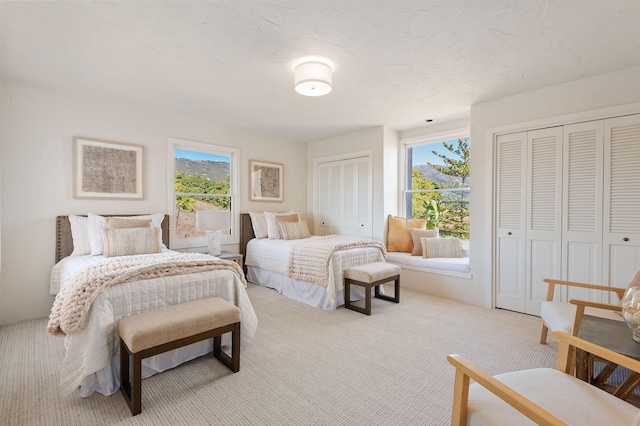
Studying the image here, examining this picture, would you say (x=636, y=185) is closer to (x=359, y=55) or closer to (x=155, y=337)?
(x=359, y=55)

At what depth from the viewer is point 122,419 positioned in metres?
1.65

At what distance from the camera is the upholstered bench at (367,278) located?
3322 millimetres

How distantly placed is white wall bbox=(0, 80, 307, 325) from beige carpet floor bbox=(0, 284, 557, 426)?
401 millimetres

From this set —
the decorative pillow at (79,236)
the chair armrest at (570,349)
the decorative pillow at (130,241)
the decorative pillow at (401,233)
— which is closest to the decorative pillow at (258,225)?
the decorative pillow at (130,241)

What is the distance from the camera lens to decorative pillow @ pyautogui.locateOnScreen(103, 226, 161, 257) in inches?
115

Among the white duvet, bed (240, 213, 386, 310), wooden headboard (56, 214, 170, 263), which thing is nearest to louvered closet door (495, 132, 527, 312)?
bed (240, 213, 386, 310)

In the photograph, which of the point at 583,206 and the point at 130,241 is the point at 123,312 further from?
the point at 583,206

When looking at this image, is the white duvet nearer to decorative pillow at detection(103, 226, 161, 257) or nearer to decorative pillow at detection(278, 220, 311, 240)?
decorative pillow at detection(103, 226, 161, 257)

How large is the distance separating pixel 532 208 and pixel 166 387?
3.80 m

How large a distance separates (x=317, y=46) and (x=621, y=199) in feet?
10.2

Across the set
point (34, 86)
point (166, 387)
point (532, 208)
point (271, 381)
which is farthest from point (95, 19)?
point (532, 208)

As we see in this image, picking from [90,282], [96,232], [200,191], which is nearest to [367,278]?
[90,282]

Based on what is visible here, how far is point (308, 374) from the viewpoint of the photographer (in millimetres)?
2109

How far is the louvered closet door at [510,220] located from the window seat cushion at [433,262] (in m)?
0.41
